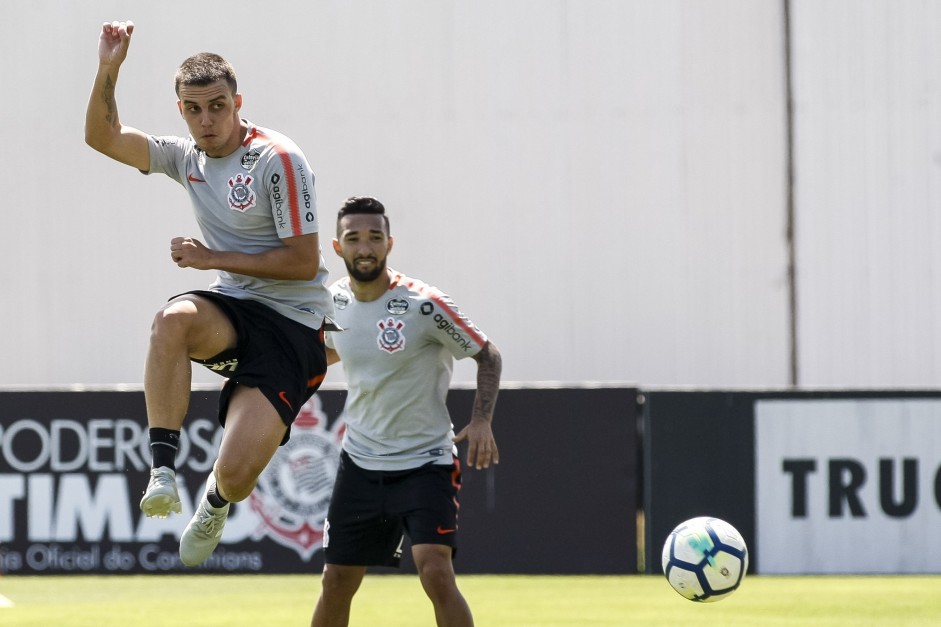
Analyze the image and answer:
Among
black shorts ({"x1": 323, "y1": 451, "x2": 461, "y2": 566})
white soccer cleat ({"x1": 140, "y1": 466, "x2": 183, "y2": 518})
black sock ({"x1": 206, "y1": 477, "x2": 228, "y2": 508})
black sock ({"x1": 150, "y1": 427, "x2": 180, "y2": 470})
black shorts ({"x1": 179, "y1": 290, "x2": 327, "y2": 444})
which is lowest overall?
black shorts ({"x1": 323, "y1": 451, "x2": 461, "y2": 566})

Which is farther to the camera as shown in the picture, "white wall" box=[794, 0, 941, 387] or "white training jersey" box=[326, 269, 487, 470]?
"white wall" box=[794, 0, 941, 387]

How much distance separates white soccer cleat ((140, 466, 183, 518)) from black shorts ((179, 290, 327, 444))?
520 mm

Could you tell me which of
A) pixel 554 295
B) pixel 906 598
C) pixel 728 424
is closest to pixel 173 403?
pixel 906 598

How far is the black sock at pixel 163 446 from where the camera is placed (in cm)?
641

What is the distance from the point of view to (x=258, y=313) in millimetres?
6824

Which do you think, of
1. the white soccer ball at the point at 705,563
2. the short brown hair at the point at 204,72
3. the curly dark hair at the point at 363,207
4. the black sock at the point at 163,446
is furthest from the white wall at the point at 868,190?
the black sock at the point at 163,446

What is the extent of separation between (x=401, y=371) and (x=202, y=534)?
6.07ft

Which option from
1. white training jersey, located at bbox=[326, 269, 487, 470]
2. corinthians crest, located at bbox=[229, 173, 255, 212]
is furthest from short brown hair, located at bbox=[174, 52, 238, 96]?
white training jersey, located at bbox=[326, 269, 487, 470]

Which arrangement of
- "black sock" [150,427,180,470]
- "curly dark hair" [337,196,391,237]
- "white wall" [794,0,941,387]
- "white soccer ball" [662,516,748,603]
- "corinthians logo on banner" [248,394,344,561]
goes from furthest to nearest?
"white wall" [794,0,941,387] < "corinthians logo on banner" [248,394,344,561] < "white soccer ball" [662,516,748,603] < "curly dark hair" [337,196,391,237] < "black sock" [150,427,180,470]

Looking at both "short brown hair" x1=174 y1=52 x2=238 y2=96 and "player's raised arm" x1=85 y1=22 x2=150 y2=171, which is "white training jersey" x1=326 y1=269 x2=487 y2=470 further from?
"short brown hair" x1=174 y1=52 x2=238 y2=96

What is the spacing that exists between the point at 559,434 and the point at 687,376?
5.18 metres

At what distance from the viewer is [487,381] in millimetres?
8117

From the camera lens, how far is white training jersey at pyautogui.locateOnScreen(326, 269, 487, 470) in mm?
8078

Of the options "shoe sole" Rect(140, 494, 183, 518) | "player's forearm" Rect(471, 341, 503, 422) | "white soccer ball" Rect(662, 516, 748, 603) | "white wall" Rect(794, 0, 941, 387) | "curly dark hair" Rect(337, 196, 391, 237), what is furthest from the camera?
"white wall" Rect(794, 0, 941, 387)
